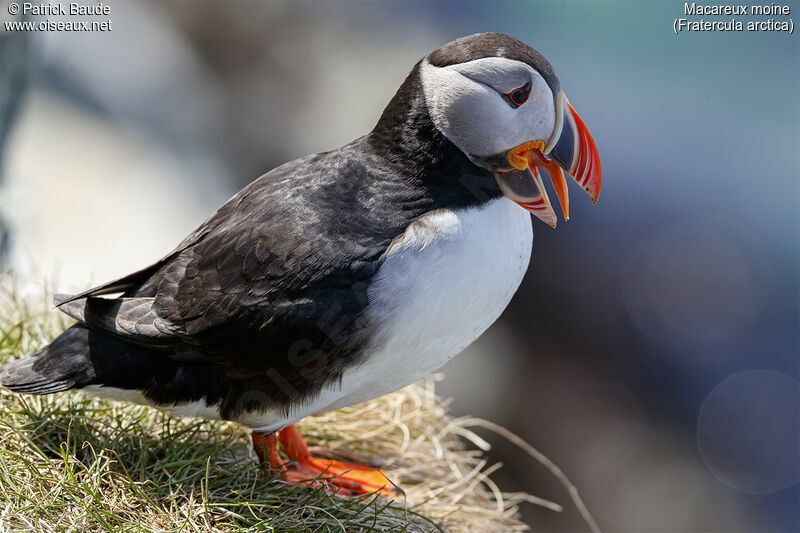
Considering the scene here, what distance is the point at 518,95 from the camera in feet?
8.29

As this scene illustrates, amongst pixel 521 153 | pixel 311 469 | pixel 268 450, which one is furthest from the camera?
pixel 311 469

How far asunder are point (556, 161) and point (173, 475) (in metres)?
1.71

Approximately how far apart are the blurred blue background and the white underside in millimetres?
2700

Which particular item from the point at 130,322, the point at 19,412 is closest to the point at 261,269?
the point at 130,322

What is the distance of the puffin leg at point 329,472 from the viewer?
3016mm

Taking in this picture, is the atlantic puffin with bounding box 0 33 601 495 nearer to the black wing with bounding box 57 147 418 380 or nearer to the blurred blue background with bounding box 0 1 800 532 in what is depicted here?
the black wing with bounding box 57 147 418 380

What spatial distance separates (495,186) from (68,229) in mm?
3958

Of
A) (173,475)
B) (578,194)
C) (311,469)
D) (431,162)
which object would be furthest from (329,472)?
(578,194)

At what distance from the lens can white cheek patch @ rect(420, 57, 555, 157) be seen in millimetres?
2506

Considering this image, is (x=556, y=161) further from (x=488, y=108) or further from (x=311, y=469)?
(x=311, y=469)

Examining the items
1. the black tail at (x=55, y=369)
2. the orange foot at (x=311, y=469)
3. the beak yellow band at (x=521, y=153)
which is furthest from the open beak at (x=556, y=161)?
the black tail at (x=55, y=369)

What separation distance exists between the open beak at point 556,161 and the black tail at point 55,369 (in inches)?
61.4

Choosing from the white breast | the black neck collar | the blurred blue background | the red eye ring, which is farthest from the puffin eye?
the blurred blue background

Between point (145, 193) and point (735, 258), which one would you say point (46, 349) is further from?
point (735, 258)
